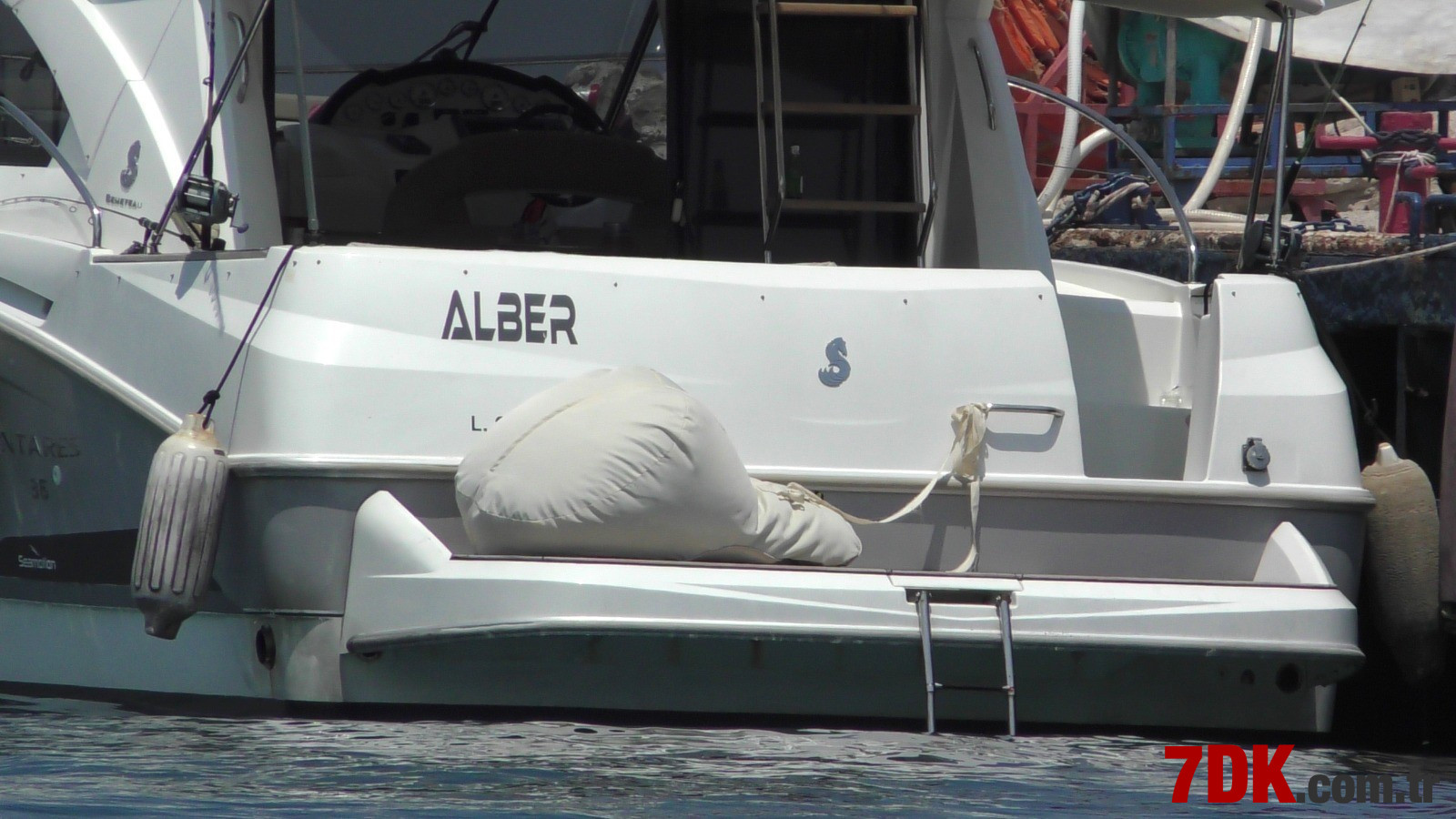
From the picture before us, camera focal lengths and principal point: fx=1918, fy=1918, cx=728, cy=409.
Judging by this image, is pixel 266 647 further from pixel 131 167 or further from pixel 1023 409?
pixel 1023 409

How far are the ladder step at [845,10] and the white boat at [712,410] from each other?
0.01 meters

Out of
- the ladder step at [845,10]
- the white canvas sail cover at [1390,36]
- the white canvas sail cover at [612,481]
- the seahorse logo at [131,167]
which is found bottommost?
the white canvas sail cover at [612,481]

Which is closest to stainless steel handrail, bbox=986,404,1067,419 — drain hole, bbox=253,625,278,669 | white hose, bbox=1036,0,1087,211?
drain hole, bbox=253,625,278,669

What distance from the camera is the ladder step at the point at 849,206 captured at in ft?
17.3

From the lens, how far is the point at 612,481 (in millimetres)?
4000

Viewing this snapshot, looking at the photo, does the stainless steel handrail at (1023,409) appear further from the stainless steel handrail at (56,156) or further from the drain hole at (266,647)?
the stainless steel handrail at (56,156)

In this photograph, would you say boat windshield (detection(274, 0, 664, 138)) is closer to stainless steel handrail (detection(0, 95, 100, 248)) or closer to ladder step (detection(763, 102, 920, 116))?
ladder step (detection(763, 102, 920, 116))

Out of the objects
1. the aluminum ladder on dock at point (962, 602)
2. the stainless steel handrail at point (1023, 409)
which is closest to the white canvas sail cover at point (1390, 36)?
the stainless steel handrail at point (1023, 409)

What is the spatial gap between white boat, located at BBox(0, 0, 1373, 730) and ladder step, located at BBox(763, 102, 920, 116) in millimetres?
12

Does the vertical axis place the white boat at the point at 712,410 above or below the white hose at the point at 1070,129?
below

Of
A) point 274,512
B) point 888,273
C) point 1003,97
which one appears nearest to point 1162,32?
point 1003,97

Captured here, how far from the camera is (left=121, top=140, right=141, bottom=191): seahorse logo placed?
495 centimetres

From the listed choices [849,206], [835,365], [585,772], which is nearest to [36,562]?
[585,772]

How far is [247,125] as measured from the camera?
4.88m
